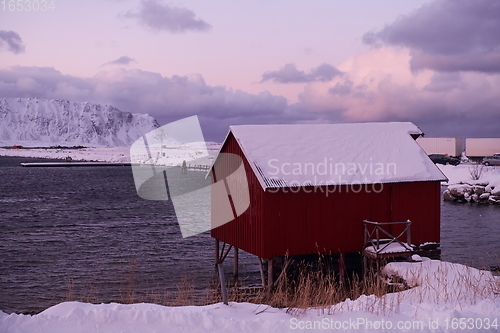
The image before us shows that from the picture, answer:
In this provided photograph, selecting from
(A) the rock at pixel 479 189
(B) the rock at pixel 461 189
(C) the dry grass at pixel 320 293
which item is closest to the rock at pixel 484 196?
(A) the rock at pixel 479 189

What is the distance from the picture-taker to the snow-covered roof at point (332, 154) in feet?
64.6

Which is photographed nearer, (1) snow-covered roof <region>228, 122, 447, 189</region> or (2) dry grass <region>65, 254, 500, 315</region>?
(2) dry grass <region>65, 254, 500, 315</region>

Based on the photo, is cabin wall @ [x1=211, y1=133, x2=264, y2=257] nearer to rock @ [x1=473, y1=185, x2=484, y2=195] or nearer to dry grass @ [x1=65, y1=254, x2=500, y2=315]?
dry grass @ [x1=65, y1=254, x2=500, y2=315]

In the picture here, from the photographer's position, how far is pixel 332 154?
20.9m

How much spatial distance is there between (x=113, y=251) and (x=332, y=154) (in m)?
15.0

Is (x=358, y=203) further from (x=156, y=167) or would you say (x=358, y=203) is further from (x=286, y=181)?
(x=156, y=167)

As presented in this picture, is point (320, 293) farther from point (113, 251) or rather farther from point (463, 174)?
point (463, 174)

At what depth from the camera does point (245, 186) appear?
2084 centimetres

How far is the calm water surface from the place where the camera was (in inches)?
848

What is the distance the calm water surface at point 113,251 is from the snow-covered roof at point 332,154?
17.7 ft

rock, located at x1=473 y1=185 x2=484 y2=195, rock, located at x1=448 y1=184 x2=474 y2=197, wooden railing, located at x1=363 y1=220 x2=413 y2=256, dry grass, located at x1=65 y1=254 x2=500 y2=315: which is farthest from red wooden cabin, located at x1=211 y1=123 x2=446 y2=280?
rock, located at x1=473 y1=185 x2=484 y2=195

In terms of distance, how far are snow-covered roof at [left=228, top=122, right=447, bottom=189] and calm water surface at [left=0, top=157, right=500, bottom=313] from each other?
540 centimetres

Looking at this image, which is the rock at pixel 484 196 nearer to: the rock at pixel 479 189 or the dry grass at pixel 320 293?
the rock at pixel 479 189

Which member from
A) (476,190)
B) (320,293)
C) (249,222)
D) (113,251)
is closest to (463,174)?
(476,190)
